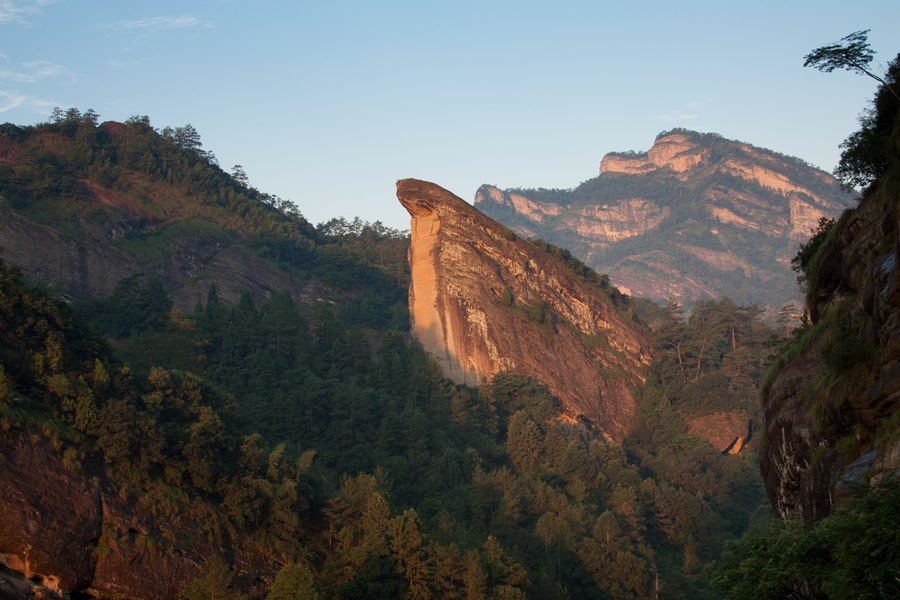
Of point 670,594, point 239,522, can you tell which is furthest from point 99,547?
point 670,594

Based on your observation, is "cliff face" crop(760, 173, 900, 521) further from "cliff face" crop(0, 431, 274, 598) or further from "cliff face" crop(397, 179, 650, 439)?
"cliff face" crop(397, 179, 650, 439)

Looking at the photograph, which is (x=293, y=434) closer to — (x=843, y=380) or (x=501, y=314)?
(x=501, y=314)

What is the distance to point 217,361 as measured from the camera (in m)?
46.4

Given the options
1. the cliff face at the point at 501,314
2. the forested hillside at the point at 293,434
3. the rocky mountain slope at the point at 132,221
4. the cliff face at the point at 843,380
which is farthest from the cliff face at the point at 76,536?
the cliff face at the point at 501,314

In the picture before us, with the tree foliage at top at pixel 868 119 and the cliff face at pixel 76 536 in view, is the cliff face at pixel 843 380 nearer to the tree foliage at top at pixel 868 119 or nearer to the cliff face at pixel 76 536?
the tree foliage at top at pixel 868 119

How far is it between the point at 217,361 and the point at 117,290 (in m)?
8.38

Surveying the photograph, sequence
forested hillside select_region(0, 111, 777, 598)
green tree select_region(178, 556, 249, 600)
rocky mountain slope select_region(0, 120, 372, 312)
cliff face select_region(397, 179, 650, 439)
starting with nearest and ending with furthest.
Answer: green tree select_region(178, 556, 249, 600)
forested hillside select_region(0, 111, 777, 598)
cliff face select_region(397, 179, 650, 439)
rocky mountain slope select_region(0, 120, 372, 312)

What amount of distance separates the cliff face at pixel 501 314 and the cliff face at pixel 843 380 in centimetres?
3583

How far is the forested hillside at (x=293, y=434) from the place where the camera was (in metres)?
26.1

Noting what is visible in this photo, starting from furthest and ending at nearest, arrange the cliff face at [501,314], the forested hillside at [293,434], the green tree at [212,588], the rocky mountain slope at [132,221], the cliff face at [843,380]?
the rocky mountain slope at [132,221] < the cliff face at [501,314] < the forested hillside at [293,434] < the green tree at [212,588] < the cliff face at [843,380]

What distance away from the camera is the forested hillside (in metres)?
26.1

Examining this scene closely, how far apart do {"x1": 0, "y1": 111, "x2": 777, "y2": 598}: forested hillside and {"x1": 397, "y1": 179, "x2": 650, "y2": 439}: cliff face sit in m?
2.14

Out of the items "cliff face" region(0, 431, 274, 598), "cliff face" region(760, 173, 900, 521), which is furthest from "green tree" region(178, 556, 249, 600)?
"cliff face" region(760, 173, 900, 521)

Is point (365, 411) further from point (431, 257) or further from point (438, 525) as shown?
point (431, 257)
